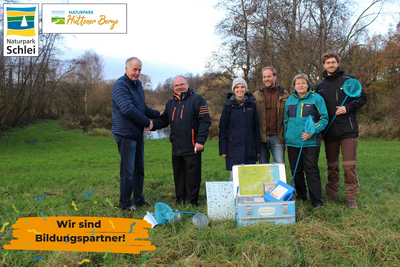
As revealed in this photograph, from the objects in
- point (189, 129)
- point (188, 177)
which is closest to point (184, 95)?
point (189, 129)

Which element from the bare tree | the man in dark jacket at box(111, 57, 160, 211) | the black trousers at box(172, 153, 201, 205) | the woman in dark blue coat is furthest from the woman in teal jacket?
the bare tree

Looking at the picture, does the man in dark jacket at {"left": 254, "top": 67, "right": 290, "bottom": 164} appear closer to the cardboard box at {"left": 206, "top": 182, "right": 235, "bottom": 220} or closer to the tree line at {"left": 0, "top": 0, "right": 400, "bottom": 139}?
the cardboard box at {"left": 206, "top": 182, "right": 235, "bottom": 220}

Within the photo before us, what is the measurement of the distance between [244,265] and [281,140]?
2.30 m

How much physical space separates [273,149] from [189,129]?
1.40m

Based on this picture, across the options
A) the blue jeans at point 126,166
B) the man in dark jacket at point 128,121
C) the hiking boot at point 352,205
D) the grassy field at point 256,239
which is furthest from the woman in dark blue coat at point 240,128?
the hiking boot at point 352,205

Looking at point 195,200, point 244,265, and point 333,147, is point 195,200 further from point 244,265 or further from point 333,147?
point 333,147

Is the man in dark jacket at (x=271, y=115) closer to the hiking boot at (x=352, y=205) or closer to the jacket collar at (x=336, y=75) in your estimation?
the jacket collar at (x=336, y=75)

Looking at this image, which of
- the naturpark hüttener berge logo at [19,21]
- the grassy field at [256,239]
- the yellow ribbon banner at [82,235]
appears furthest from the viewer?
the naturpark hüttener berge logo at [19,21]

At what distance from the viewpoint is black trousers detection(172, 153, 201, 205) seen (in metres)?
4.41

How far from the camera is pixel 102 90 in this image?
34781 millimetres

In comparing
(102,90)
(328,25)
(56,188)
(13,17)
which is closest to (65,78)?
(102,90)

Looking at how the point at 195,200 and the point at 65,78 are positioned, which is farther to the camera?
the point at 65,78

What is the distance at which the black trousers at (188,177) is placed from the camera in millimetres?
4410

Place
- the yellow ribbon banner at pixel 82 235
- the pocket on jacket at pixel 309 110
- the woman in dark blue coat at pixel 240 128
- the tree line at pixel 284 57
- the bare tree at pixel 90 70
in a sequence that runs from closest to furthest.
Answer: the yellow ribbon banner at pixel 82 235, the pocket on jacket at pixel 309 110, the woman in dark blue coat at pixel 240 128, the tree line at pixel 284 57, the bare tree at pixel 90 70
